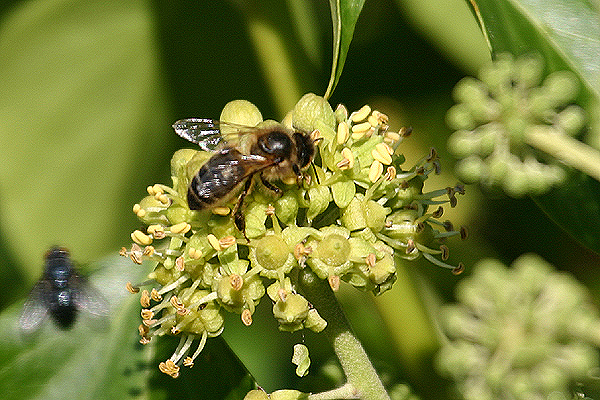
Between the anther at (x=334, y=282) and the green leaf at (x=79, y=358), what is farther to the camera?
the green leaf at (x=79, y=358)

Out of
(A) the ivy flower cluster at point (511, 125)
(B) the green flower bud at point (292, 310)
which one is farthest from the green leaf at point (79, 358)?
(A) the ivy flower cluster at point (511, 125)

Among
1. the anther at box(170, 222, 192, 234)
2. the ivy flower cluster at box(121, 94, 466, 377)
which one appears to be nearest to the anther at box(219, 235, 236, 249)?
the ivy flower cluster at box(121, 94, 466, 377)

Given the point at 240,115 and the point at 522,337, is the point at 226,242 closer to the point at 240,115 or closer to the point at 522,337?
the point at 240,115

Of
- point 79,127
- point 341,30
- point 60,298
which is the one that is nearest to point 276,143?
point 341,30

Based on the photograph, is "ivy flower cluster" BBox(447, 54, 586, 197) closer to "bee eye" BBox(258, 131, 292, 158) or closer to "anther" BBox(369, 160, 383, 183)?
"anther" BBox(369, 160, 383, 183)

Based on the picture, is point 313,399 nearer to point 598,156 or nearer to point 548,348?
point 548,348

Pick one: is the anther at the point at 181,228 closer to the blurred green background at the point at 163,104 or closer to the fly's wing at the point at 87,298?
the fly's wing at the point at 87,298
